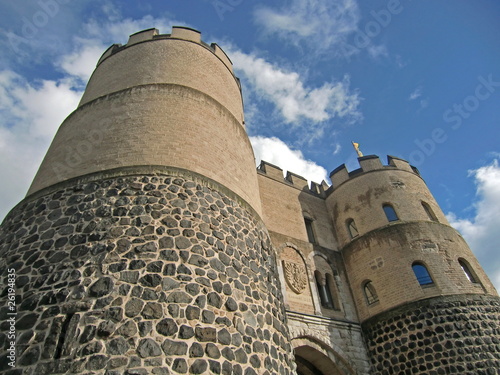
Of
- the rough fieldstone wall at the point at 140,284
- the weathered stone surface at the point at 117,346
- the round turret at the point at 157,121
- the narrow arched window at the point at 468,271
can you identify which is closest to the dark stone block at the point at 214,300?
the rough fieldstone wall at the point at 140,284

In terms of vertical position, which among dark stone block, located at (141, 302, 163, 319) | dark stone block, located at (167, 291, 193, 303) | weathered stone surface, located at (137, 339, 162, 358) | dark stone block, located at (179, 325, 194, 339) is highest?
dark stone block, located at (167, 291, 193, 303)

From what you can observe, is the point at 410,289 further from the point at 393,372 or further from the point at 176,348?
the point at 176,348

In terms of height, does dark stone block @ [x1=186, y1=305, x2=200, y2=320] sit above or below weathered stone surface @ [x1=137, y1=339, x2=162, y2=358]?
above

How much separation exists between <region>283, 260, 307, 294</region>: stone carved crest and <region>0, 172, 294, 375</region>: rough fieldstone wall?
3659mm

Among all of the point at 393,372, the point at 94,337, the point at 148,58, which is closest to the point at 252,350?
the point at 94,337

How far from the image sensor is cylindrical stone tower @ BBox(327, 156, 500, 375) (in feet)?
31.6

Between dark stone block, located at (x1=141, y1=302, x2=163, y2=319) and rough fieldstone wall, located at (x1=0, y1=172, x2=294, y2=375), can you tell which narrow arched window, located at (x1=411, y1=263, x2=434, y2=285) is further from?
dark stone block, located at (x1=141, y1=302, x2=163, y2=319)

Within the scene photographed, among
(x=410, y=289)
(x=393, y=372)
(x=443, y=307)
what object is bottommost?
(x=393, y=372)

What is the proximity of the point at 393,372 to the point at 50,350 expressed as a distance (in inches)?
370

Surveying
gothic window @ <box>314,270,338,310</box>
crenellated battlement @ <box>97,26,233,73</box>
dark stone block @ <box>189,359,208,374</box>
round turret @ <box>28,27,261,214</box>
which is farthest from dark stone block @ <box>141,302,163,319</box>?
crenellated battlement @ <box>97,26,233,73</box>

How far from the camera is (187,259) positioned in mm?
5539

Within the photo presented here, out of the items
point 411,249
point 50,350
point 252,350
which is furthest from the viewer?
point 411,249

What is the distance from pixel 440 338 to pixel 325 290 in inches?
141

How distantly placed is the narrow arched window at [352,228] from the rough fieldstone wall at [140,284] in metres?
7.44
